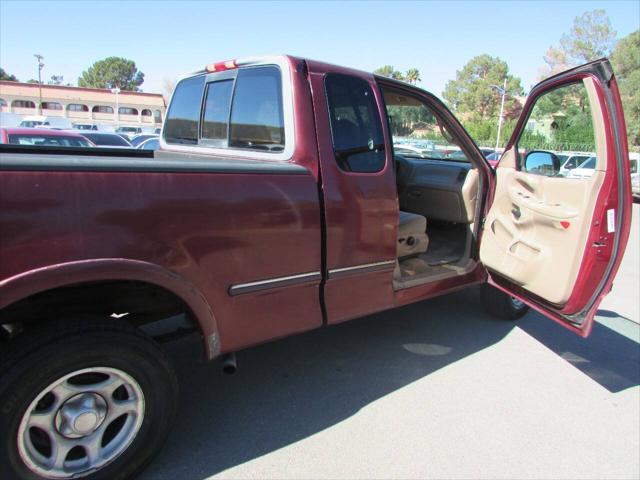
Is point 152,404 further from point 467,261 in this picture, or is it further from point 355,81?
point 467,261

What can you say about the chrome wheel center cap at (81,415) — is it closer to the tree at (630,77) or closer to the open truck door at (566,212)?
the open truck door at (566,212)

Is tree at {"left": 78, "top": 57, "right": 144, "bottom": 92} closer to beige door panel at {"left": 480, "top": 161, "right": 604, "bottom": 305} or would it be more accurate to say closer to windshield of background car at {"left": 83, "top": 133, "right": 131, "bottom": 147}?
windshield of background car at {"left": 83, "top": 133, "right": 131, "bottom": 147}

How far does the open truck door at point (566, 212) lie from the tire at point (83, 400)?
2437 millimetres

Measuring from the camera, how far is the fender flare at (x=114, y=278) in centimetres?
165

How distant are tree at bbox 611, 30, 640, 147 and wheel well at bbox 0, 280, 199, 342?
3254 centimetres

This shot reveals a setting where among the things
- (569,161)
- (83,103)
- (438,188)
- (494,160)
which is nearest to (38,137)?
(438,188)

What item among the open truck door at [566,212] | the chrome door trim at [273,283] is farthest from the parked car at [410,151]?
the chrome door trim at [273,283]

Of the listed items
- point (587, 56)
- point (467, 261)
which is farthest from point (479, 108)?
point (467, 261)

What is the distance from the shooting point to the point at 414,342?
3.80 m

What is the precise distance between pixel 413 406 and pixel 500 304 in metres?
1.75

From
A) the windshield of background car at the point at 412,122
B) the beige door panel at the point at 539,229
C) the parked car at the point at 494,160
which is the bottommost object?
the beige door panel at the point at 539,229

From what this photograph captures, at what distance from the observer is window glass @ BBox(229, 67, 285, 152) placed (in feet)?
8.63

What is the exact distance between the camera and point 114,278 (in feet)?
6.07

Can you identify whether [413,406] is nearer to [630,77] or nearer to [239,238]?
[239,238]
